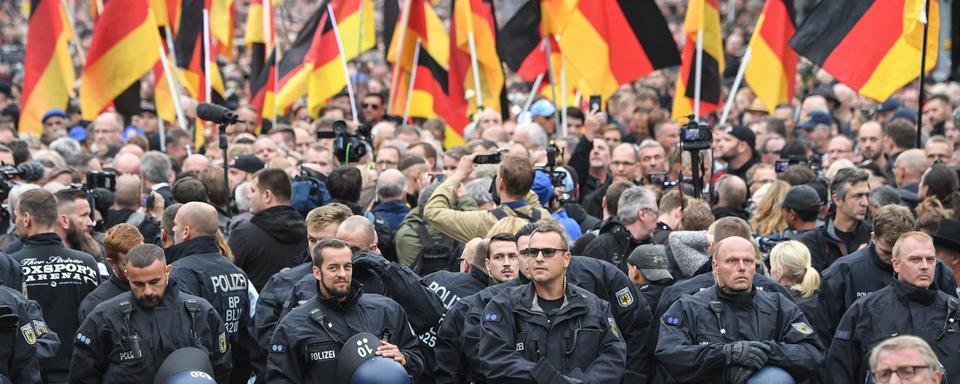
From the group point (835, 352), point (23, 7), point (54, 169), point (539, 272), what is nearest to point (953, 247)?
point (835, 352)

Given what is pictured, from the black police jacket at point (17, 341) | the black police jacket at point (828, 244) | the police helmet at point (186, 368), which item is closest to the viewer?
the police helmet at point (186, 368)

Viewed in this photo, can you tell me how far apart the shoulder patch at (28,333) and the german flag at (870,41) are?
309 inches

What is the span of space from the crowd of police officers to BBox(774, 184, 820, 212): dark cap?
5.01 ft

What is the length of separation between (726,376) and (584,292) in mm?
928

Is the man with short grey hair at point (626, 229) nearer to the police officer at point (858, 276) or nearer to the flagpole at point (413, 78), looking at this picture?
the police officer at point (858, 276)

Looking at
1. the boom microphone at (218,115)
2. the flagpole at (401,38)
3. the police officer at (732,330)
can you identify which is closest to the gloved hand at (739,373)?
the police officer at (732,330)

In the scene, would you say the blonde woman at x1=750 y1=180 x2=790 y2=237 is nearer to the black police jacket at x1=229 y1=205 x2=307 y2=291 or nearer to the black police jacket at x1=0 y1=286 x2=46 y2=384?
the black police jacket at x1=229 y1=205 x2=307 y2=291

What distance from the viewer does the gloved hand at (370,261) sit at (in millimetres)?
9117

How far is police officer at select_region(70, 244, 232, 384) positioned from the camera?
27.7 ft

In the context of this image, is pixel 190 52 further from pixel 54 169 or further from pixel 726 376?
pixel 726 376

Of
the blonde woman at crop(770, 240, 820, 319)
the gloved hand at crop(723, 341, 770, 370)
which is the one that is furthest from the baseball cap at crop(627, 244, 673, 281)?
the gloved hand at crop(723, 341, 770, 370)

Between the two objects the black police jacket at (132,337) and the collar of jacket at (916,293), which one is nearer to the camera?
the black police jacket at (132,337)

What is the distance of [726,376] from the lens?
859 centimetres

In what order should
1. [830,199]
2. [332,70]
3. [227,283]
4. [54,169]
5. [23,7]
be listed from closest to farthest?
[227,283], [830,199], [54,169], [332,70], [23,7]
